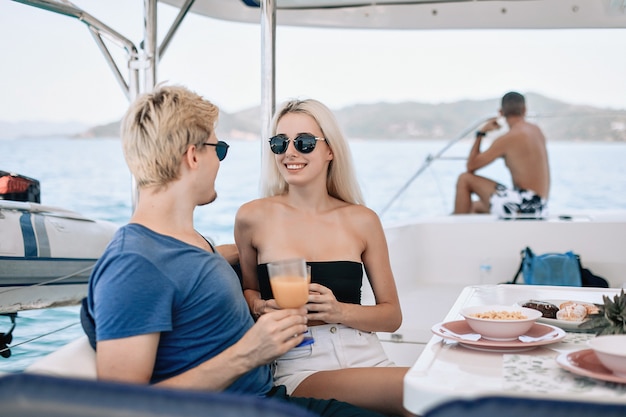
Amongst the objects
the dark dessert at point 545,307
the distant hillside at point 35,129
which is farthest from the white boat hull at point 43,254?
the distant hillside at point 35,129

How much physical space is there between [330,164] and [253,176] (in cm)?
2438

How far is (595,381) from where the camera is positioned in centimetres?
126

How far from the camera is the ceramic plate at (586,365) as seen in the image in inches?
48.4

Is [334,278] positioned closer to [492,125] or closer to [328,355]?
[328,355]

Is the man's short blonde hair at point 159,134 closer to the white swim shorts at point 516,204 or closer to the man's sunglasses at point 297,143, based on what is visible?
the man's sunglasses at point 297,143

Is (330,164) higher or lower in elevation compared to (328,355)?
higher

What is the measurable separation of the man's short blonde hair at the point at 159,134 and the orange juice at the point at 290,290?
31 centimetres

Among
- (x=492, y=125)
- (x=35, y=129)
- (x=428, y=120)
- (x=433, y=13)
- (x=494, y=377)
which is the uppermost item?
(x=428, y=120)

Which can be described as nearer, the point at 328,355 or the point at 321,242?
the point at 328,355

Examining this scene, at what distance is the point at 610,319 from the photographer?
5.17 feet

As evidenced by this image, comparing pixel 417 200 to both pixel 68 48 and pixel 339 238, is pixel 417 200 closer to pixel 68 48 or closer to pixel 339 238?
pixel 68 48

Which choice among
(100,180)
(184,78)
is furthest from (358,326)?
(184,78)

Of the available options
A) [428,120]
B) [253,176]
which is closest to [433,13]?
[253,176]

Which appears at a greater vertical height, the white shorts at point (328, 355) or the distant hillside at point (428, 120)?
the distant hillside at point (428, 120)
